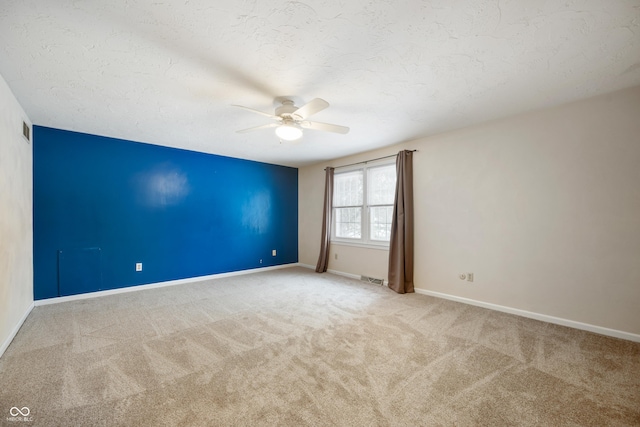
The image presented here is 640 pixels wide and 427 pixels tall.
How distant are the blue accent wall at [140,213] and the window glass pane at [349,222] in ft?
4.74

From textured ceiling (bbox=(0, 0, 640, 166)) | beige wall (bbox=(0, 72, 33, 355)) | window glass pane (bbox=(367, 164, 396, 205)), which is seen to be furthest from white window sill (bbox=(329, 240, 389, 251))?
beige wall (bbox=(0, 72, 33, 355))

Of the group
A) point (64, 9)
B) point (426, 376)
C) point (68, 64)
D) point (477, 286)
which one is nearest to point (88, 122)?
point (68, 64)

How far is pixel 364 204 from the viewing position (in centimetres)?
509

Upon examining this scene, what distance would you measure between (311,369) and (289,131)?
2.24 meters

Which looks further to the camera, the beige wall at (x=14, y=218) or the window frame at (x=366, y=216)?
the window frame at (x=366, y=216)

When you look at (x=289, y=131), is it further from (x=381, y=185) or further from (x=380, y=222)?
(x=380, y=222)

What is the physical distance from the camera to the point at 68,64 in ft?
7.04

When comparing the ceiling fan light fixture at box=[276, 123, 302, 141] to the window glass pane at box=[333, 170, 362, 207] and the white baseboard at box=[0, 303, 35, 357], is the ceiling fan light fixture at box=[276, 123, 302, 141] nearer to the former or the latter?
the window glass pane at box=[333, 170, 362, 207]

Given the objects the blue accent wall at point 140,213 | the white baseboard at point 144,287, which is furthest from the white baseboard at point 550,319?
the blue accent wall at point 140,213

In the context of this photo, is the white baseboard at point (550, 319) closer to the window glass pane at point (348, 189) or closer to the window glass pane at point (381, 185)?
the window glass pane at point (381, 185)

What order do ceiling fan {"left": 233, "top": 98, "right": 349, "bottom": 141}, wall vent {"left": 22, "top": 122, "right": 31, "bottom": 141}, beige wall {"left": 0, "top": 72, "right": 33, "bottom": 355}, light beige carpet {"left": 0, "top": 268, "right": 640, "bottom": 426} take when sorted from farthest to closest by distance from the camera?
wall vent {"left": 22, "top": 122, "right": 31, "bottom": 141} → ceiling fan {"left": 233, "top": 98, "right": 349, "bottom": 141} → beige wall {"left": 0, "top": 72, "right": 33, "bottom": 355} → light beige carpet {"left": 0, "top": 268, "right": 640, "bottom": 426}

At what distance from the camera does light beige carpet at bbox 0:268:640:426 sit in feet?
5.23

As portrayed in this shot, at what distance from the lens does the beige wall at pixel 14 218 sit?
7.80 feet

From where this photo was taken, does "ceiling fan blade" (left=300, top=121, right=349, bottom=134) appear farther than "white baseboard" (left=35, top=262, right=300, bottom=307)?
No
